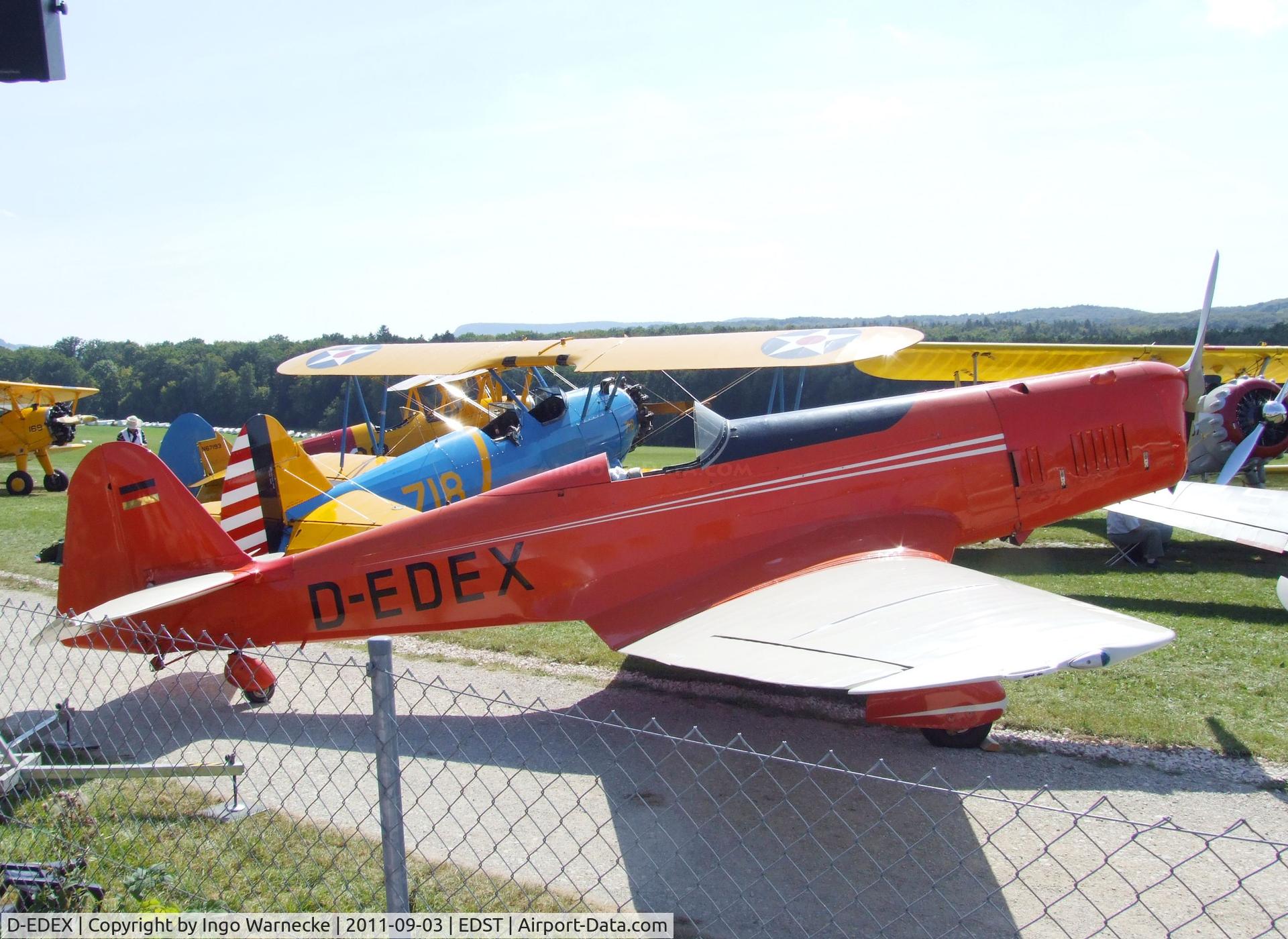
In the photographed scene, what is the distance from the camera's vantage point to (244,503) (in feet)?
27.5

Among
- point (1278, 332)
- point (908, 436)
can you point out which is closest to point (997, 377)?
point (908, 436)

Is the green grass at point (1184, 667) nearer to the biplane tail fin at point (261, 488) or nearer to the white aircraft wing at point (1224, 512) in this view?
the white aircraft wing at point (1224, 512)

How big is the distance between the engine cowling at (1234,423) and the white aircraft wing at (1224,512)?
384 centimetres

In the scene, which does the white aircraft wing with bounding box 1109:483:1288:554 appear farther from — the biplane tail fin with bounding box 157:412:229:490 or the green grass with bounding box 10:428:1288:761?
the biplane tail fin with bounding box 157:412:229:490

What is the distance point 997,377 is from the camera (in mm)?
16359

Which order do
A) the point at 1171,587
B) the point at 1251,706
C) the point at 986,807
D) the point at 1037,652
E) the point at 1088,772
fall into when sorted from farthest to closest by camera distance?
the point at 1171,587
the point at 1251,706
the point at 1088,772
the point at 986,807
the point at 1037,652

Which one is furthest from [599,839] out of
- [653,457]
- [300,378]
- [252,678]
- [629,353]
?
[300,378]

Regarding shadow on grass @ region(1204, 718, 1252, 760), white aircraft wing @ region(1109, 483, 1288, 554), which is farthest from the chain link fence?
white aircraft wing @ region(1109, 483, 1288, 554)

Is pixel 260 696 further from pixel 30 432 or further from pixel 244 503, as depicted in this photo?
pixel 30 432

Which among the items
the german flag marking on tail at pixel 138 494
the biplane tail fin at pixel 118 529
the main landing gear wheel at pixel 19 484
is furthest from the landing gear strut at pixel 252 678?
the main landing gear wheel at pixel 19 484

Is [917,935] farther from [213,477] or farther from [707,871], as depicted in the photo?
[213,477]

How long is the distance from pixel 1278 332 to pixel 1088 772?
1389 inches

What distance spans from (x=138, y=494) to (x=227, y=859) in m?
2.77

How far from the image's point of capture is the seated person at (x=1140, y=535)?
9.87m
